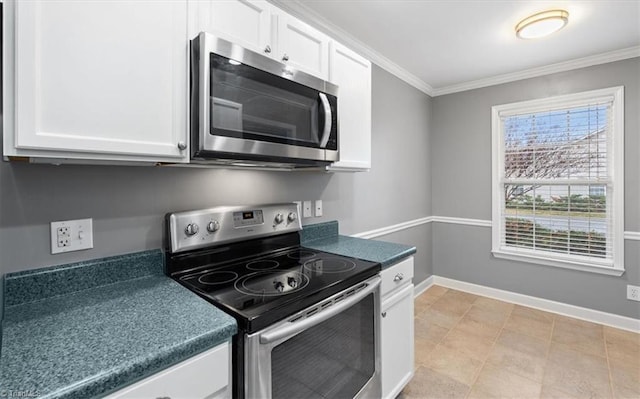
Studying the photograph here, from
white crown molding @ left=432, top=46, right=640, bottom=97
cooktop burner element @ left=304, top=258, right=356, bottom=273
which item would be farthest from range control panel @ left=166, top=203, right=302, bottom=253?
white crown molding @ left=432, top=46, right=640, bottom=97

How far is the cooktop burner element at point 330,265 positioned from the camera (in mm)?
1432

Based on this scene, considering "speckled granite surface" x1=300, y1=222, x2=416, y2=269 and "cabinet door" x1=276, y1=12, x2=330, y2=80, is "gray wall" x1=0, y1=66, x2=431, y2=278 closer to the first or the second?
"speckled granite surface" x1=300, y1=222, x2=416, y2=269

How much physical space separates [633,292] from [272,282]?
10.9 feet

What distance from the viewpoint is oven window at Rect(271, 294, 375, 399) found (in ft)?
3.50

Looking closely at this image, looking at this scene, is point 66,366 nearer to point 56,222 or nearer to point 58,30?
point 56,222

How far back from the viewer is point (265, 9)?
1367mm

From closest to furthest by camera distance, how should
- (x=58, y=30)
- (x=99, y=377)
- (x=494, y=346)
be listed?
1. (x=99, y=377)
2. (x=58, y=30)
3. (x=494, y=346)

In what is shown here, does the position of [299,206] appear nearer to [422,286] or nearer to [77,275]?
[77,275]

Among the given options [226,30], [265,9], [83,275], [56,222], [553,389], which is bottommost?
[553,389]

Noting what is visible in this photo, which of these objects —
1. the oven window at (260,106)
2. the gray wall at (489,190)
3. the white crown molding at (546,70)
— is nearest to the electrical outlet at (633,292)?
the gray wall at (489,190)

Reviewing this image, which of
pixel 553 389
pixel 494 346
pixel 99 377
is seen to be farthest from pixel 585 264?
pixel 99 377

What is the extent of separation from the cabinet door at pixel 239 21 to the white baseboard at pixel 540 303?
304 cm

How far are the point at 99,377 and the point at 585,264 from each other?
3762 mm

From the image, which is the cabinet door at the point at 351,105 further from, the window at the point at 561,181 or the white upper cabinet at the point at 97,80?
the window at the point at 561,181
